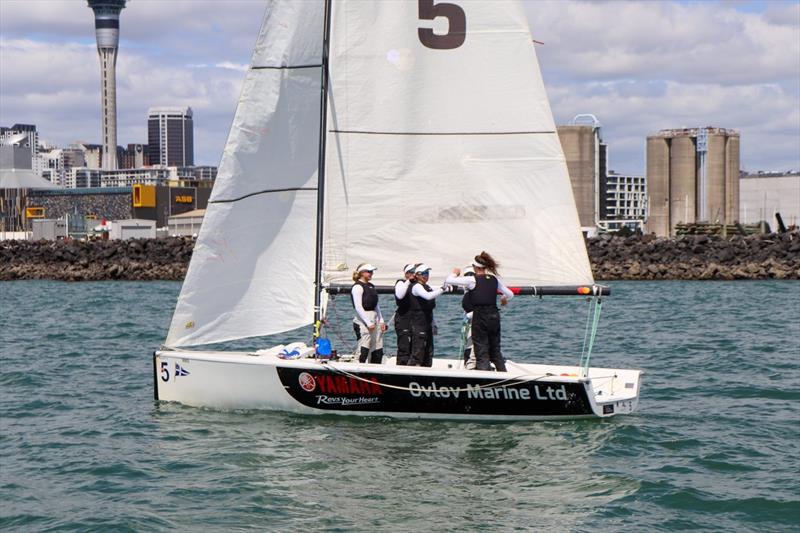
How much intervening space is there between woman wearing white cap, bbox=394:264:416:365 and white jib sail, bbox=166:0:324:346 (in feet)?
3.77

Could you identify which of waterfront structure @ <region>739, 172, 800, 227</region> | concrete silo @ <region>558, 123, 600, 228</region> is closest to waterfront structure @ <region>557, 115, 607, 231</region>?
concrete silo @ <region>558, 123, 600, 228</region>

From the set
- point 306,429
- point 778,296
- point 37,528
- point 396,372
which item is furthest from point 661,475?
point 778,296

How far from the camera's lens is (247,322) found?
14008 mm

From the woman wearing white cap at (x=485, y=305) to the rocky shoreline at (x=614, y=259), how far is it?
37918 millimetres

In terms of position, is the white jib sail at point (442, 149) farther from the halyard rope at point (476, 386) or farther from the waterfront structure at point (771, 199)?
the waterfront structure at point (771, 199)

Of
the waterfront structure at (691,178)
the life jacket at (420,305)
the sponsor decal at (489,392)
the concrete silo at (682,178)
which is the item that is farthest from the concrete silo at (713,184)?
the sponsor decal at (489,392)

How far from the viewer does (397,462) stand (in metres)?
11.6

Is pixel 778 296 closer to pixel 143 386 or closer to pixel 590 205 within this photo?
pixel 143 386

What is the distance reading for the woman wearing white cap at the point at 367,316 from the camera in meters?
13.6

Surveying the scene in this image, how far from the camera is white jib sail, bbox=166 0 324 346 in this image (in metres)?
13.7

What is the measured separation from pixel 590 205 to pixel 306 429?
210ft

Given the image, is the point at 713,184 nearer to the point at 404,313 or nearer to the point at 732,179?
the point at 732,179

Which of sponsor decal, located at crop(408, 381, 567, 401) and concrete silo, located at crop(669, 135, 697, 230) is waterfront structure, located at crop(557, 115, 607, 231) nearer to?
concrete silo, located at crop(669, 135, 697, 230)

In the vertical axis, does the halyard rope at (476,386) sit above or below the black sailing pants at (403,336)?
below
